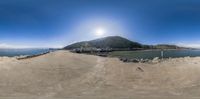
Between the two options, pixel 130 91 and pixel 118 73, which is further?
pixel 118 73

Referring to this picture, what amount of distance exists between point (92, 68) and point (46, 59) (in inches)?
A: 236

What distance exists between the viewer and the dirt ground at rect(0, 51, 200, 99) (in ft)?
84.9

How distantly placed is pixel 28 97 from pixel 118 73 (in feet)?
41.7

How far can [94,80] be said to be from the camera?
31.8m

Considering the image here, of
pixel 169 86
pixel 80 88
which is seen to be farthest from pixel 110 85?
pixel 169 86

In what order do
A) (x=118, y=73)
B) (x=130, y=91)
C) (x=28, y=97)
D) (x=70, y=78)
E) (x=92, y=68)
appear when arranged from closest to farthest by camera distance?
(x=28, y=97) < (x=130, y=91) < (x=70, y=78) < (x=118, y=73) < (x=92, y=68)

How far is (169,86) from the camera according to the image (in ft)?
99.2

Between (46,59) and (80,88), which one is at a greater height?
(46,59)

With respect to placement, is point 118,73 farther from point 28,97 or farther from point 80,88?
point 28,97

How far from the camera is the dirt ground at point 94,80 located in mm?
25875

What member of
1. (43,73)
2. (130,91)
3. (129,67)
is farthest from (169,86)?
(43,73)

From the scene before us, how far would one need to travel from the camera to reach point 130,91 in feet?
89.9

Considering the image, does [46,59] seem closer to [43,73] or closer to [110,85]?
[43,73]

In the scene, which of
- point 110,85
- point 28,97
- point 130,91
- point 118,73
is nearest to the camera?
point 28,97
